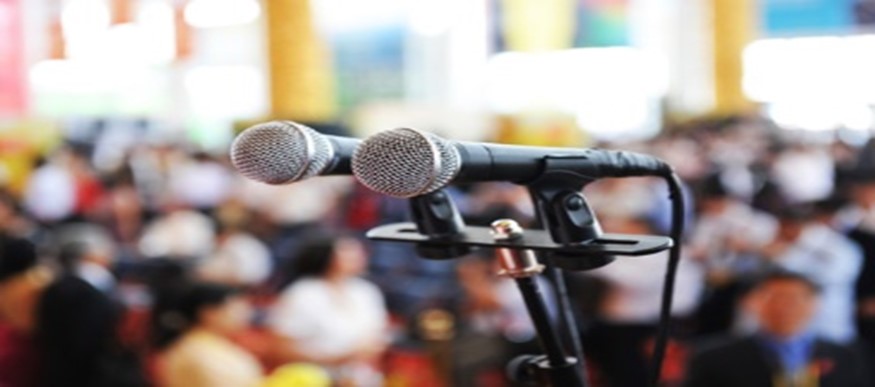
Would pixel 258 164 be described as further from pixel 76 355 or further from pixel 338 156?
pixel 76 355

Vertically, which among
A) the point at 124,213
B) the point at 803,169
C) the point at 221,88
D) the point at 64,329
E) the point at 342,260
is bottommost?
the point at 221,88

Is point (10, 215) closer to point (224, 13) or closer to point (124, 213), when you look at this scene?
point (124, 213)

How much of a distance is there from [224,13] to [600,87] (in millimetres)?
6024

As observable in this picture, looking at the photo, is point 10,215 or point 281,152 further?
point 10,215

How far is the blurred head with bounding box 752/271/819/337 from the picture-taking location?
3.79m

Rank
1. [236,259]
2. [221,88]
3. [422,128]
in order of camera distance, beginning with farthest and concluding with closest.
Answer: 1. [221,88]
2. [236,259]
3. [422,128]

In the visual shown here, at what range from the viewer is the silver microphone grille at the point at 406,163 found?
1288 millimetres

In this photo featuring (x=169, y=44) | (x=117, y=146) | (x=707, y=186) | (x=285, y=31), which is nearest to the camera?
(x=707, y=186)

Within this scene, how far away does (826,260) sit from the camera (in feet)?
16.2

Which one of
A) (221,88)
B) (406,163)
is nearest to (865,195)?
(406,163)

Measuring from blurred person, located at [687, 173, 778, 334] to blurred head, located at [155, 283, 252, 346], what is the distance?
2012 mm

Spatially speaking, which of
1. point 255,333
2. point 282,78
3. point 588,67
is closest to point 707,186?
point 255,333

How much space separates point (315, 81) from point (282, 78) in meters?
0.35

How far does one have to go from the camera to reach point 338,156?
1443 mm
